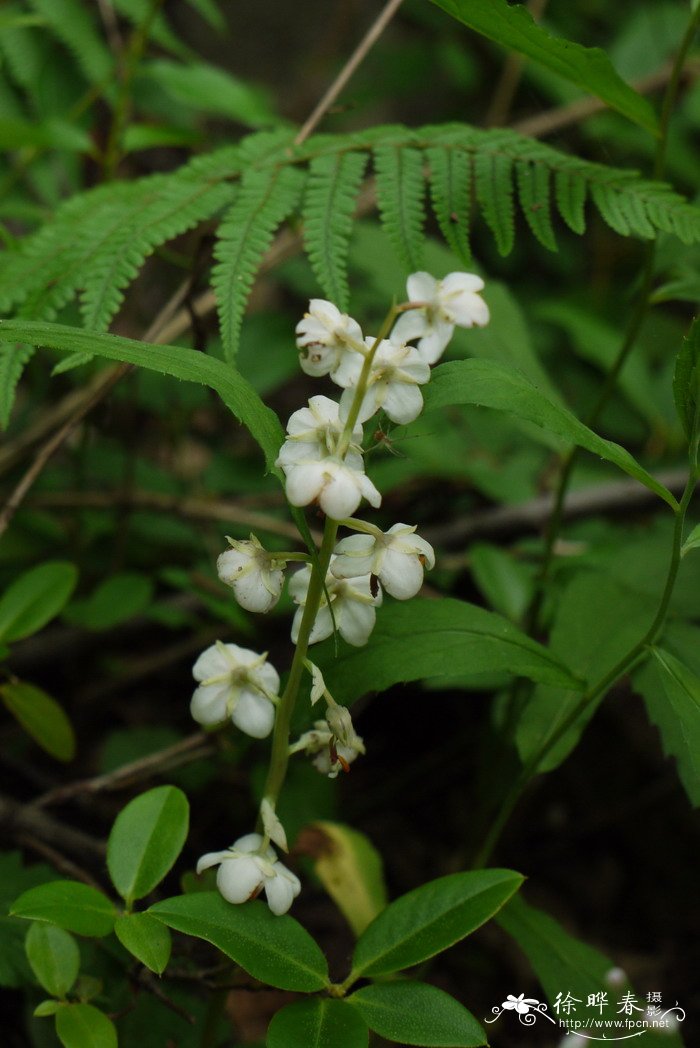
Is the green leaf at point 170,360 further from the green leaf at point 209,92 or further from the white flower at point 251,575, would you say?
the green leaf at point 209,92

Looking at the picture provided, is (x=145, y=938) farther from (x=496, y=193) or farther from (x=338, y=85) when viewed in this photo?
(x=338, y=85)

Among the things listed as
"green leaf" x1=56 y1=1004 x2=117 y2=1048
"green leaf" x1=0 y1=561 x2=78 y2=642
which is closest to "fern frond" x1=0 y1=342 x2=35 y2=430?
"green leaf" x1=0 y1=561 x2=78 y2=642

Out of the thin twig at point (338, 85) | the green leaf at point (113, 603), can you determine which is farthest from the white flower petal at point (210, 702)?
the thin twig at point (338, 85)

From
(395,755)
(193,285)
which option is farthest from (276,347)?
(395,755)

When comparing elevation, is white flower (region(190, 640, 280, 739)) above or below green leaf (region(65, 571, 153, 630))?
above

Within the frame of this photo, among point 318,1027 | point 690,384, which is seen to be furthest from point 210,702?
point 690,384

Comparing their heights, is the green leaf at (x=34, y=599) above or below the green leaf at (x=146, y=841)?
above

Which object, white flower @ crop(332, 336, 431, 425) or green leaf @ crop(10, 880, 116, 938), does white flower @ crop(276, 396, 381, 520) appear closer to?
white flower @ crop(332, 336, 431, 425)
